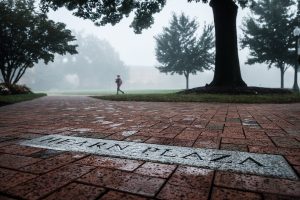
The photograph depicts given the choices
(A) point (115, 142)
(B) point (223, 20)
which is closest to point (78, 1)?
(B) point (223, 20)

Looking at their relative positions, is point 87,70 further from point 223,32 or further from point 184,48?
point 223,32

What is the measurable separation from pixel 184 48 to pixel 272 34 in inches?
380

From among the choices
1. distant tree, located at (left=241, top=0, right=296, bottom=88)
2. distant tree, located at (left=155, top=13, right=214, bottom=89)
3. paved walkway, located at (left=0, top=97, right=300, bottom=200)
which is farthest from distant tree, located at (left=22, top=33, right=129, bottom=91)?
paved walkway, located at (left=0, top=97, right=300, bottom=200)

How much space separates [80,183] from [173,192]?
0.57m

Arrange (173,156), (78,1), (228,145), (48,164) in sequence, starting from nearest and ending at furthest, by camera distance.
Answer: (48,164), (173,156), (228,145), (78,1)

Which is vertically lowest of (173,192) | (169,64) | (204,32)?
(173,192)

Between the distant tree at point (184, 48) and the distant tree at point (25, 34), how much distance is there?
49.1 feet

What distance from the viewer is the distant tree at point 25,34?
13055mm

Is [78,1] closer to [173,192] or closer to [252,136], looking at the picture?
[252,136]

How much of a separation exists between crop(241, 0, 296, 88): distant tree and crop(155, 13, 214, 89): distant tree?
4.30 meters

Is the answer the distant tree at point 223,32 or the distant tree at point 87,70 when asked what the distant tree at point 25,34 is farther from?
the distant tree at point 87,70

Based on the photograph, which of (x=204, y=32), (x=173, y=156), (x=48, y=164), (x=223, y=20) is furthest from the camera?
(x=204, y=32)

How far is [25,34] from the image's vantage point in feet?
45.8

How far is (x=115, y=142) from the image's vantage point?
7.79ft
